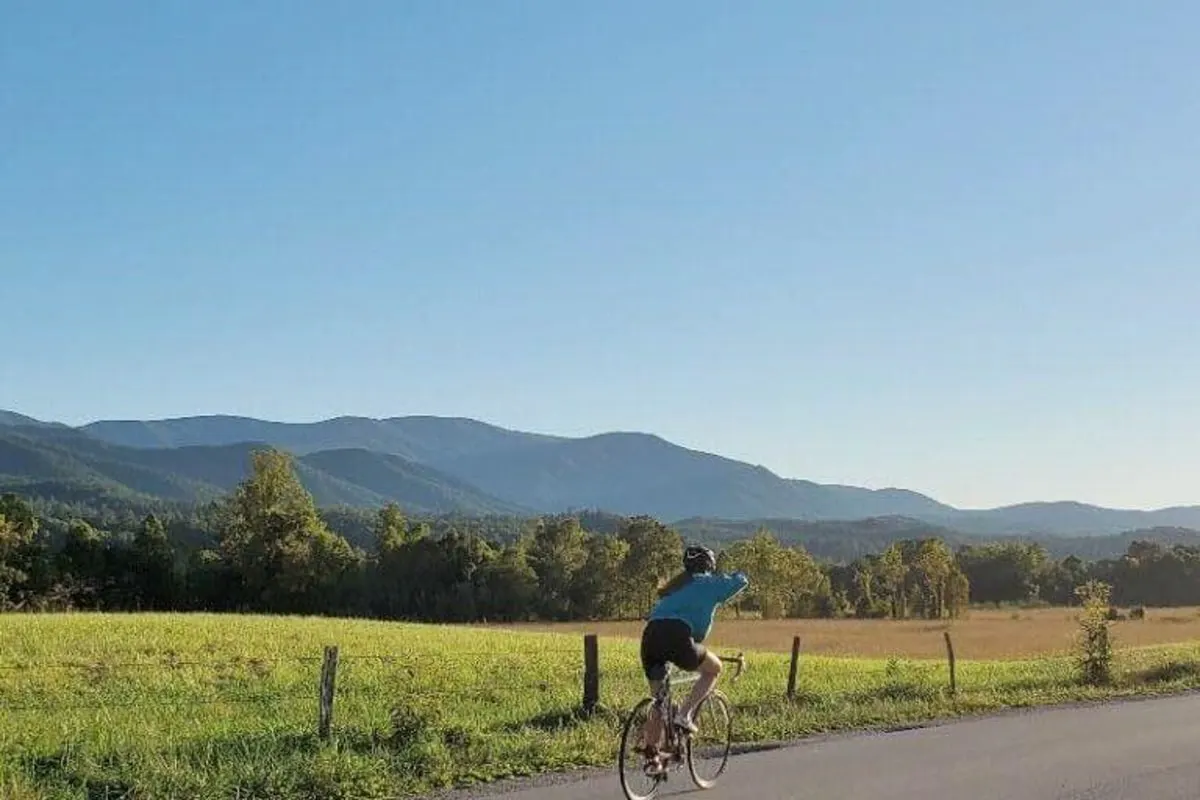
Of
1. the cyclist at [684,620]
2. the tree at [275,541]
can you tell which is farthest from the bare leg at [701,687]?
the tree at [275,541]

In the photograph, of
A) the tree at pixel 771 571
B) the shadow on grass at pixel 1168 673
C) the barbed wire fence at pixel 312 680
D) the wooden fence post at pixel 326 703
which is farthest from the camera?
the tree at pixel 771 571

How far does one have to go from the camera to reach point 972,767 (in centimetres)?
1194

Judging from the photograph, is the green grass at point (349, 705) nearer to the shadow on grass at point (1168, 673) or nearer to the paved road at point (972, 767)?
the shadow on grass at point (1168, 673)

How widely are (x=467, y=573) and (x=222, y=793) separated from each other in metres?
84.7

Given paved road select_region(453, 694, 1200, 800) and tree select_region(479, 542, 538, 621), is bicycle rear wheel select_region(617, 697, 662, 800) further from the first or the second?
tree select_region(479, 542, 538, 621)

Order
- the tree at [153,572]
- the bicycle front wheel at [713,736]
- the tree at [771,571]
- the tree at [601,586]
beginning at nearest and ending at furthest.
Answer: the bicycle front wheel at [713,736], the tree at [153,572], the tree at [771,571], the tree at [601,586]

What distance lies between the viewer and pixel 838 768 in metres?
11.8

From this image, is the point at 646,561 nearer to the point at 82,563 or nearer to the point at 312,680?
the point at 82,563

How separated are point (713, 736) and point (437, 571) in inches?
3299

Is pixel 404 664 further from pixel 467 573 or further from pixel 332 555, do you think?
pixel 467 573

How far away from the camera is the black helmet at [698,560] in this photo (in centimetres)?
991

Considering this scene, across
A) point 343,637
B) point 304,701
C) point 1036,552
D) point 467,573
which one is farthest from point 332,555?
point 1036,552

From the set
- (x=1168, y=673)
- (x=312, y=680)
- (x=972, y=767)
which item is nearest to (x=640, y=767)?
(x=972, y=767)

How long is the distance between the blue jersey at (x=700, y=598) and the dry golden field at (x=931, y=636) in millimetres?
36941
